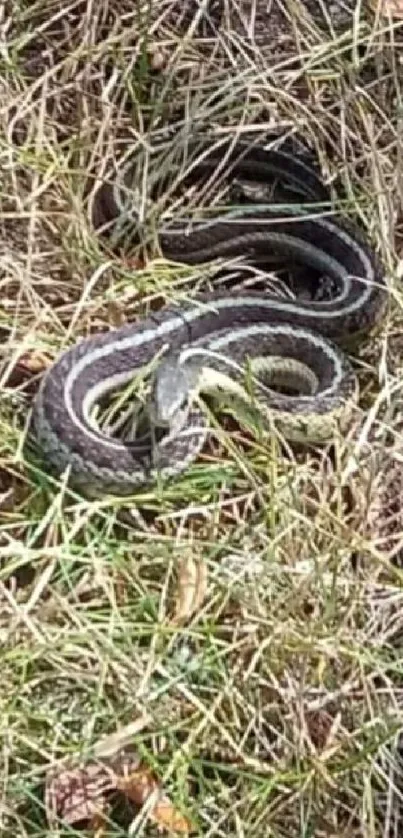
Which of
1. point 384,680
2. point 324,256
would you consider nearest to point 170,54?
point 324,256

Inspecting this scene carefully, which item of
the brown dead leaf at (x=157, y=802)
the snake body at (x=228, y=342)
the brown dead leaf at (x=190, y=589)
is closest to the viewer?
the brown dead leaf at (x=157, y=802)

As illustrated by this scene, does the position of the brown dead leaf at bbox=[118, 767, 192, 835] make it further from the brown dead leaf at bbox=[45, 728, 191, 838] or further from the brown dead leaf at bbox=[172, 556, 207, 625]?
the brown dead leaf at bbox=[172, 556, 207, 625]

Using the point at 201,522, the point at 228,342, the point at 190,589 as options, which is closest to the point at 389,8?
the point at 228,342

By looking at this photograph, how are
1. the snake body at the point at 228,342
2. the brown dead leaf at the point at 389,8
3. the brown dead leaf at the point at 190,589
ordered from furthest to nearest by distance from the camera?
1. the brown dead leaf at the point at 389,8
2. the snake body at the point at 228,342
3. the brown dead leaf at the point at 190,589

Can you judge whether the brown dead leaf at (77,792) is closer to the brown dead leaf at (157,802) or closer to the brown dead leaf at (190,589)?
the brown dead leaf at (157,802)

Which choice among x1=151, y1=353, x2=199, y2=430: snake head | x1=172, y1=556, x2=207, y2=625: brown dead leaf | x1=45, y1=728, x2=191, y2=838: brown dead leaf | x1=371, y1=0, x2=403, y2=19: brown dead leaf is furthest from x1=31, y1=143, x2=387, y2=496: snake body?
x1=45, y1=728, x2=191, y2=838: brown dead leaf

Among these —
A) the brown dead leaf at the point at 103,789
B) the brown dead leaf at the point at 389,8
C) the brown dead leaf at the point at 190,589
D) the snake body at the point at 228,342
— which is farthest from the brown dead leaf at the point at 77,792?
the brown dead leaf at the point at 389,8
